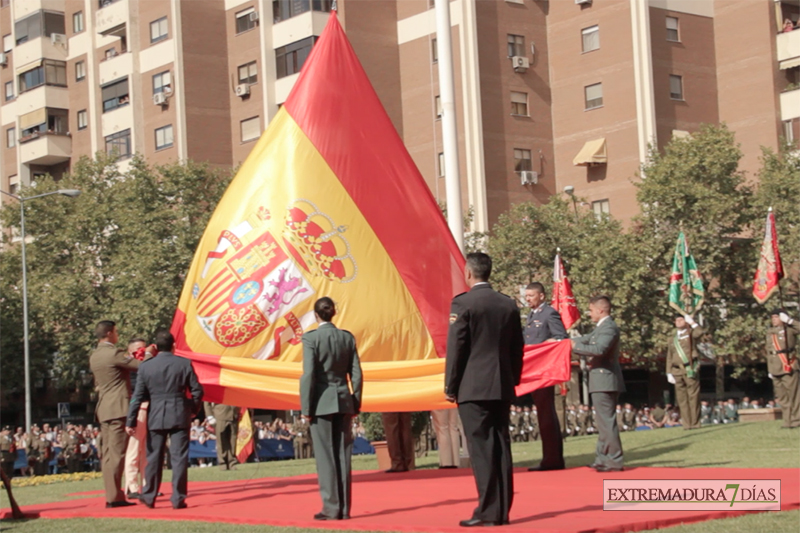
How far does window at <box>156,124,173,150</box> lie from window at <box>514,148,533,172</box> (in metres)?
16.2

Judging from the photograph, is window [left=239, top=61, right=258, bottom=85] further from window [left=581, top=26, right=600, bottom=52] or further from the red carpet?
the red carpet

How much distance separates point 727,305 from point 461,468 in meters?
29.8

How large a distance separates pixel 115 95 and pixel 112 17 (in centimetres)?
378

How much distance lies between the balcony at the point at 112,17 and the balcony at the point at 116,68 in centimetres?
137

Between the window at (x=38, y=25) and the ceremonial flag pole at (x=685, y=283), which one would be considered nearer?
the ceremonial flag pole at (x=685, y=283)

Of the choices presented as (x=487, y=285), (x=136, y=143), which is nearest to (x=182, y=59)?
(x=136, y=143)

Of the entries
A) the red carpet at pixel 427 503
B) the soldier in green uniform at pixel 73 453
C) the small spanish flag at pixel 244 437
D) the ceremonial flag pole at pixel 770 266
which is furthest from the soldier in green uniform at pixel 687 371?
the soldier in green uniform at pixel 73 453

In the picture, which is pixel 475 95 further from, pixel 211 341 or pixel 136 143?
pixel 211 341

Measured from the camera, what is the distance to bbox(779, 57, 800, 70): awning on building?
1973 inches

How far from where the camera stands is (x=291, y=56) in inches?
2106

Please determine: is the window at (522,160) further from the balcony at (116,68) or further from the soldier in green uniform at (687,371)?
the soldier in green uniform at (687,371)

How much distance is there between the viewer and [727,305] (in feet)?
142

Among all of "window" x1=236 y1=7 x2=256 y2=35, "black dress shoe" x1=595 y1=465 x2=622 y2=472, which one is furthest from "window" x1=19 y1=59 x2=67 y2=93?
"black dress shoe" x1=595 y1=465 x2=622 y2=472

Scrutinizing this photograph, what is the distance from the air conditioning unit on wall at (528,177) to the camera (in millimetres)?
51125
